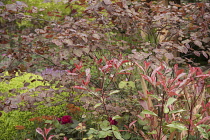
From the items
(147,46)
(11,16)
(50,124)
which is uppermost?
(11,16)

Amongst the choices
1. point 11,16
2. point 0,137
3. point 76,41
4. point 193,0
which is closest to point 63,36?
point 76,41

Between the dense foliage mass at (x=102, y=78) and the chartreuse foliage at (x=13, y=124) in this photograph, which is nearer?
Result: the dense foliage mass at (x=102, y=78)

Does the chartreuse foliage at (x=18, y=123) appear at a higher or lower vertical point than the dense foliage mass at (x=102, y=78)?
lower

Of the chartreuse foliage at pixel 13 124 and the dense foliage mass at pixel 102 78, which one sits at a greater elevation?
Result: the dense foliage mass at pixel 102 78

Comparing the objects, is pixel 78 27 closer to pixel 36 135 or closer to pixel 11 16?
pixel 11 16

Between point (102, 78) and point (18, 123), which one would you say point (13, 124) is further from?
point (102, 78)

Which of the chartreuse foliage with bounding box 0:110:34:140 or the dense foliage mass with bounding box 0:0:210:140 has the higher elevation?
the dense foliage mass with bounding box 0:0:210:140

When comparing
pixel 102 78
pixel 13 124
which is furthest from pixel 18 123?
pixel 102 78

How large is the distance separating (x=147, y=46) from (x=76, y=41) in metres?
0.75

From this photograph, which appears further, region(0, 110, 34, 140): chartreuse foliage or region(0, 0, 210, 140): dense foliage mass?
region(0, 110, 34, 140): chartreuse foliage

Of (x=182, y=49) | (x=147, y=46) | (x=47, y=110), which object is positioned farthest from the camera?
(x=47, y=110)

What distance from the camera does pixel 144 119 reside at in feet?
5.30

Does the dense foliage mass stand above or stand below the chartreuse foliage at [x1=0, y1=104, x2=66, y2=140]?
above

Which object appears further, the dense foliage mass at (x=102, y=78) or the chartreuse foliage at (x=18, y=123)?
the chartreuse foliage at (x=18, y=123)
